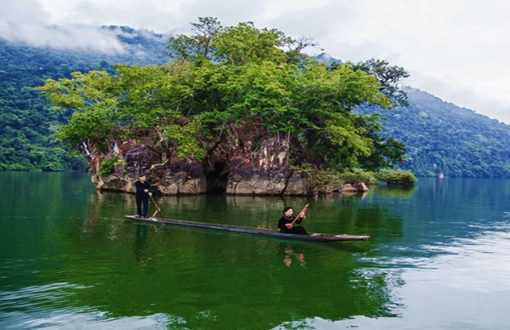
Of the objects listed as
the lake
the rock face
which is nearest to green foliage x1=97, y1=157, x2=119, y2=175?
the rock face

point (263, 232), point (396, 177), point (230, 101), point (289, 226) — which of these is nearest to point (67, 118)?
point (396, 177)

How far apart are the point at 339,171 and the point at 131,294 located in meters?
28.5

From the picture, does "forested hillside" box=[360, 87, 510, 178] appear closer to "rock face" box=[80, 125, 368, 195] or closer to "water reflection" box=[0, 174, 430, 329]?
"rock face" box=[80, 125, 368, 195]

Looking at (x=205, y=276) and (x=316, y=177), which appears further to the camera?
(x=316, y=177)

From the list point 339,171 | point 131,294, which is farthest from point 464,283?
point 339,171

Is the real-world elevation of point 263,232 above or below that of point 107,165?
below

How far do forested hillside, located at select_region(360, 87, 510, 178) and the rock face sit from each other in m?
73.9

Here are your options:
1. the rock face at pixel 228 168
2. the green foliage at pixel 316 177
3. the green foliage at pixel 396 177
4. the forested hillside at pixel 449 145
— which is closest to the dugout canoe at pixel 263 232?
the rock face at pixel 228 168

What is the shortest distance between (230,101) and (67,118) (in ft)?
197

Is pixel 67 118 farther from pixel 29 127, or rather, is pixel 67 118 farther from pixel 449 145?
pixel 449 145

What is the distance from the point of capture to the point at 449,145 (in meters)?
112

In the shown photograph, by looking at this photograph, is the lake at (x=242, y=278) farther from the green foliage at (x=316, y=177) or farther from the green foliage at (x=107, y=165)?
the green foliage at (x=107, y=165)

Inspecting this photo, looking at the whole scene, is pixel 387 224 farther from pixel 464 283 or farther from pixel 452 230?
pixel 464 283

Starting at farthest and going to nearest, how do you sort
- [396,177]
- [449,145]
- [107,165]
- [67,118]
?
1. [449,145]
2. [67,118]
3. [396,177]
4. [107,165]
